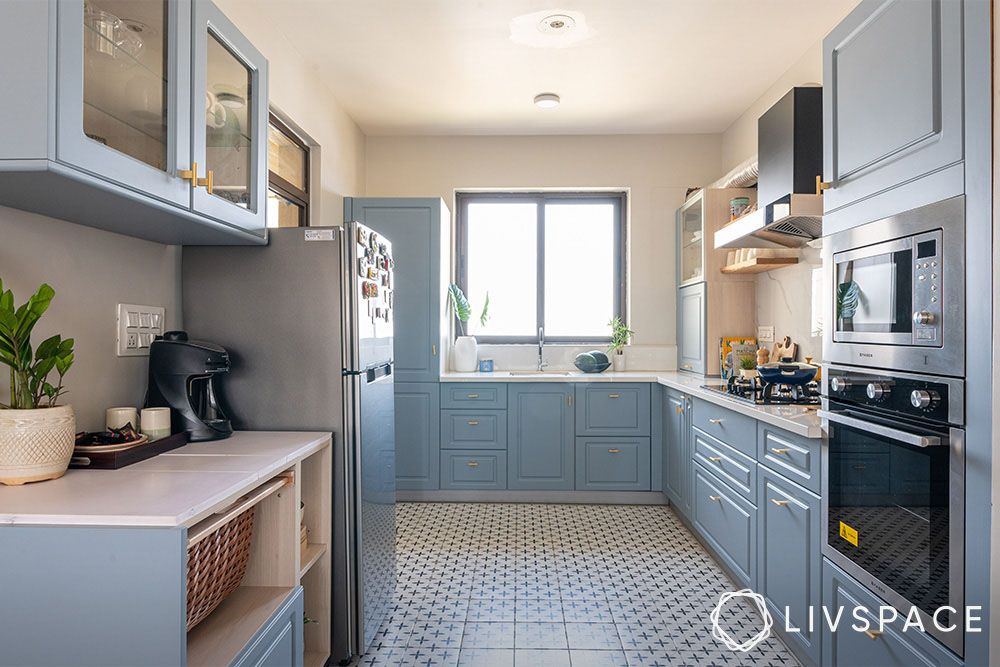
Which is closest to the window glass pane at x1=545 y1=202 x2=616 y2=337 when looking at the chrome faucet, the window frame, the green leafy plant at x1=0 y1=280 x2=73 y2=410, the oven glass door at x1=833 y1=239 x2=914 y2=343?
the chrome faucet

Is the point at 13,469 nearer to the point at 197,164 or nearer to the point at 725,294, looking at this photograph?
the point at 197,164

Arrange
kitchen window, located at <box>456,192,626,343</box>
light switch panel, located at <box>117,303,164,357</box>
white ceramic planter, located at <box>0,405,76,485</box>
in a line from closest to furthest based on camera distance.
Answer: white ceramic planter, located at <box>0,405,76,485</box>
light switch panel, located at <box>117,303,164,357</box>
kitchen window, located at <box>456,192,626,343</box>

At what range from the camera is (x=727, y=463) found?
8.88 feet

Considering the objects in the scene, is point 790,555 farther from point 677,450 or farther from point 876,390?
point 677,450

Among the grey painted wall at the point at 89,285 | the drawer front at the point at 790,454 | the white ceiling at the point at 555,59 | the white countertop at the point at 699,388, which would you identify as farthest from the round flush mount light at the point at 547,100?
the grey painted wall at the point at 89,285

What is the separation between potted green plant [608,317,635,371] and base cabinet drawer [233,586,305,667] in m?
3.23

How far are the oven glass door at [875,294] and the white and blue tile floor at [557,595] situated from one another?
4.21 feet

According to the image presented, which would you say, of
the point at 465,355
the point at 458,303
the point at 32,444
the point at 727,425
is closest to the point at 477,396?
the point at 465,355

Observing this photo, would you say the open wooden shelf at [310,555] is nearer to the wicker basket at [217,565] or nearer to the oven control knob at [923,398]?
the wicker basket at [217,565]

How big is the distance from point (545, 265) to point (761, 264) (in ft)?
5.87

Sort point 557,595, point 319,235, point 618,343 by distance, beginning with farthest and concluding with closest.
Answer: point 618,343, point 557,595, point 319,235

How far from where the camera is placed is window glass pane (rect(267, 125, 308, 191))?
313cm

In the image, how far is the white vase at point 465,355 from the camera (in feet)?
14.3

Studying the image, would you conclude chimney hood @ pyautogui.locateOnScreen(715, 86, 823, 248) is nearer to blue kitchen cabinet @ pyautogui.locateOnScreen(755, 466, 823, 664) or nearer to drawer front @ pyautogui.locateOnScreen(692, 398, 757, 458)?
drawer front @ pyautogui.locateOnScreen(692, 398, 757, 458)
